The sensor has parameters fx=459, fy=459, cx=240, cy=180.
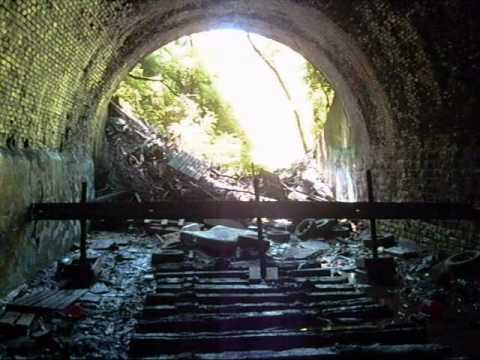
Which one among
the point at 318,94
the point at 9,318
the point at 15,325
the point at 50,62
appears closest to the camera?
the point at 15,325

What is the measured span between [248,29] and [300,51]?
1.57 meters

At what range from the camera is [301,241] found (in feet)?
33.8

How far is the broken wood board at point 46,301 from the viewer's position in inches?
196

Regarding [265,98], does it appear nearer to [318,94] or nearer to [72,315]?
[318,94]

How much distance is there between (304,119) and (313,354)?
2030 centimetres

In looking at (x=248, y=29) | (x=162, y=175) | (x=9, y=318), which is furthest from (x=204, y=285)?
(x=248, y=29)

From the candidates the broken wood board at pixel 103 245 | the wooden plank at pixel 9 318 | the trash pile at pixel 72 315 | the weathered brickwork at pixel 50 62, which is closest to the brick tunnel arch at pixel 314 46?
the weathered brickwork at pixel 50 62

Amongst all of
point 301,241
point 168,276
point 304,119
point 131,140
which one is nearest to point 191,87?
point 304,119

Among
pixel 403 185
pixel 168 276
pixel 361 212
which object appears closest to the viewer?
pixel 361 212

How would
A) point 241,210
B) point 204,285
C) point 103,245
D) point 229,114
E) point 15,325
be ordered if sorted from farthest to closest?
point 229,114, point 103,245, point 241,210, point 204,285, point 15,325

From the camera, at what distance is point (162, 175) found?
43.3 feet

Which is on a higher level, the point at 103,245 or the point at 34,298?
the point at 103,245

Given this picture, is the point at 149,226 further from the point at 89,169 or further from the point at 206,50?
the point at 206,50

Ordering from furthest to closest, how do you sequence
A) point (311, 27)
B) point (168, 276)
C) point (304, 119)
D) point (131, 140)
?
point (304, 119) < point (131, 140) < point (311, 27) < point (168, 276)
